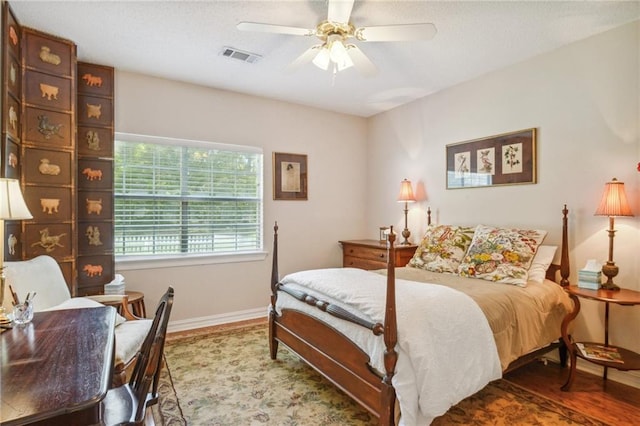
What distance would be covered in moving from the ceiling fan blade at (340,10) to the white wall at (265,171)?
2163 millimetres

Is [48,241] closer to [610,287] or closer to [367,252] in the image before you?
[367,252]

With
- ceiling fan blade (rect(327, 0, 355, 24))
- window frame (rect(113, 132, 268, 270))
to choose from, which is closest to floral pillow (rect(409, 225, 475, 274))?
window frame (rect(113, 132, 268, 270))

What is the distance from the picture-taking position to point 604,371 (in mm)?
2596

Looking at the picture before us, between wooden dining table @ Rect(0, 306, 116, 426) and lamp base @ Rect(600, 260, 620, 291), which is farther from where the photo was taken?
lamp base @ Rect(600, 260, 620, 291)

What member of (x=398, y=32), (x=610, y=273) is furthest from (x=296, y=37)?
(x=610, y=273)

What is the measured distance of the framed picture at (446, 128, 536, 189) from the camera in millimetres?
3107

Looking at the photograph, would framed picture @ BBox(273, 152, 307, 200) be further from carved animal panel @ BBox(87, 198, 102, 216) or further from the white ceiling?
carved animal panel @ BBox(87, 198, 102, 216)

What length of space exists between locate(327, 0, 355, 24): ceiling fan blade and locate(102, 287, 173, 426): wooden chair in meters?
1.77

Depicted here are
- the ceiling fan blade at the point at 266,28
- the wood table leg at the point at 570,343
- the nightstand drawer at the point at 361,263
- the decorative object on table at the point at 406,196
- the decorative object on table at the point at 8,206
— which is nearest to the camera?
the decorative object on table at the point at 8,206

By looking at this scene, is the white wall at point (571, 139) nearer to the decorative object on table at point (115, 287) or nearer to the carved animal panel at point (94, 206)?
the decorative object on table at point (115, 287)

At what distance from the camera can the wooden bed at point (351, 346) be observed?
1.69 m

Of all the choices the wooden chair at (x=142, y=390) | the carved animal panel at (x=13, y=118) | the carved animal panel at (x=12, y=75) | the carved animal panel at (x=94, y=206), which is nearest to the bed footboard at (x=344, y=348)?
the wooden chair at (x=142, y=390)

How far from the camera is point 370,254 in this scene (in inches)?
162

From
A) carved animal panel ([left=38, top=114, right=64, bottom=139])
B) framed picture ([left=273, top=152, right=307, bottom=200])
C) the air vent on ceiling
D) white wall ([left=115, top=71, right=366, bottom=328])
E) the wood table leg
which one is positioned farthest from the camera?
framed picture ([left=273, top=152, right=307, bottom=200])
